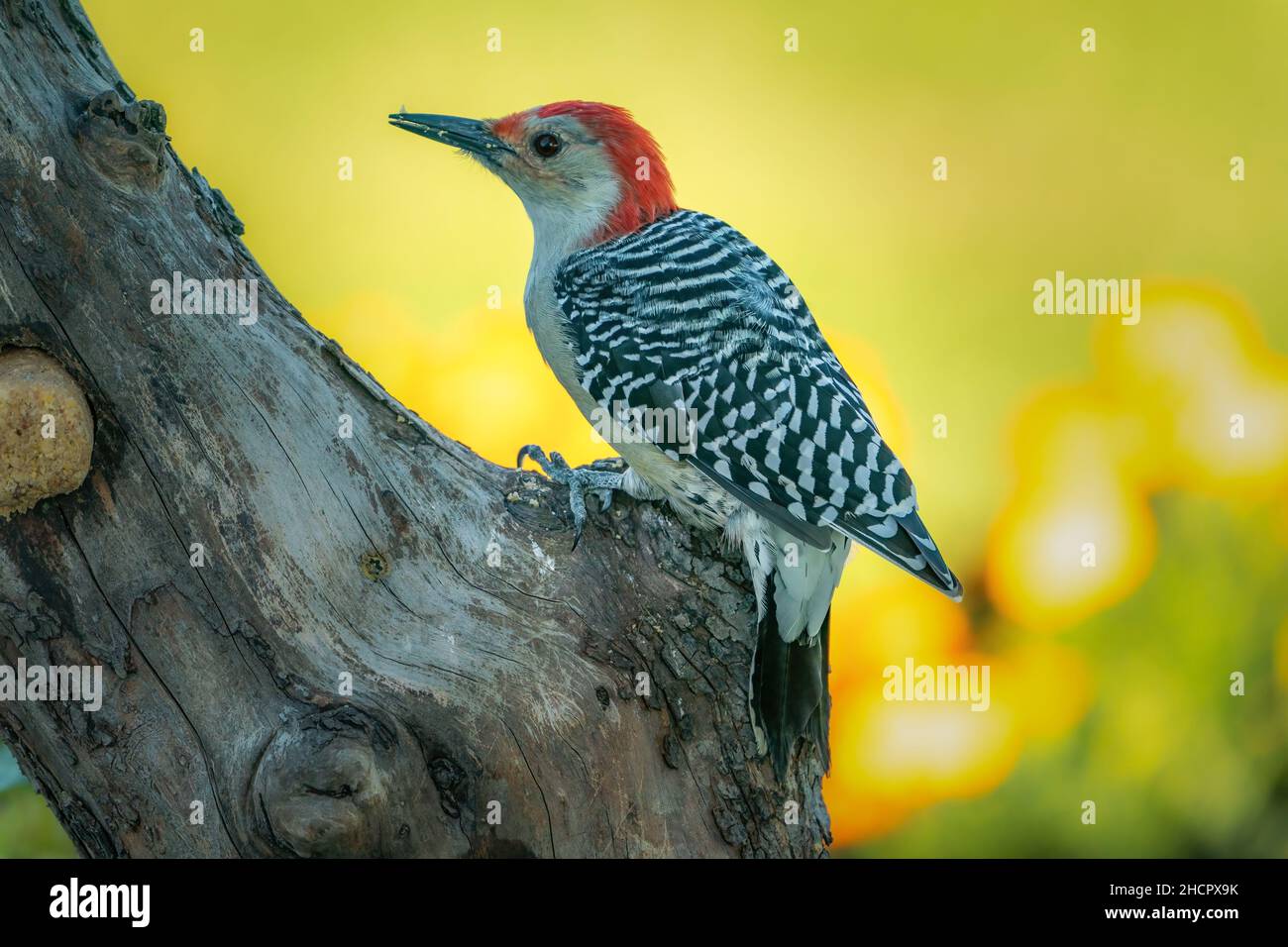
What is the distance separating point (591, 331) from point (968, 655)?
2.30m

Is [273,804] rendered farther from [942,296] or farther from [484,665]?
[942,296]

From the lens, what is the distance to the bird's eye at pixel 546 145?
316 cm

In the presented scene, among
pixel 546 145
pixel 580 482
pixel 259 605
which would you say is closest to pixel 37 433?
pixel 259 605

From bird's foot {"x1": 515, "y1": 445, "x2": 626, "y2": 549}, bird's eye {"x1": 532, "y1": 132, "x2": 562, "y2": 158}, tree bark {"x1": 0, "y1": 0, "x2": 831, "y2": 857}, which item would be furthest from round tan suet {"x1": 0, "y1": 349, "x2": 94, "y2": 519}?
bird's eye {"x1": 532, "y1": 132, "x2": 562, "y2": 158}

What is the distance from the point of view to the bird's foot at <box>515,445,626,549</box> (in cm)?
271

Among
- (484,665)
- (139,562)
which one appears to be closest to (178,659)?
(139,562)

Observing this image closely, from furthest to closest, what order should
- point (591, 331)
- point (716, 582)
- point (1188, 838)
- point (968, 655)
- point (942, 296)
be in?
point (942, 296) < point (968, 655) < point (1188, 838) < point (591, 331) < point (716, 582)

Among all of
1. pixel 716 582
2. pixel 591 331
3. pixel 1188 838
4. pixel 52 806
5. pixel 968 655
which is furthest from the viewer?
pixel 968 655

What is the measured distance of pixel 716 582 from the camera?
8.77 ft

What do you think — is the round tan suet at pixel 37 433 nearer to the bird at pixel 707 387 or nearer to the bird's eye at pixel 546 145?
the bird at pixel 707 387

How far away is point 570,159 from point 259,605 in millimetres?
1507

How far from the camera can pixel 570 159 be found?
3174 mm

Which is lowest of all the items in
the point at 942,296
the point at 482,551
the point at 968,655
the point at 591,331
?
the point at 968,655

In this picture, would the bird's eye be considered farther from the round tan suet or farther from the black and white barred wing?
the round tan suet
